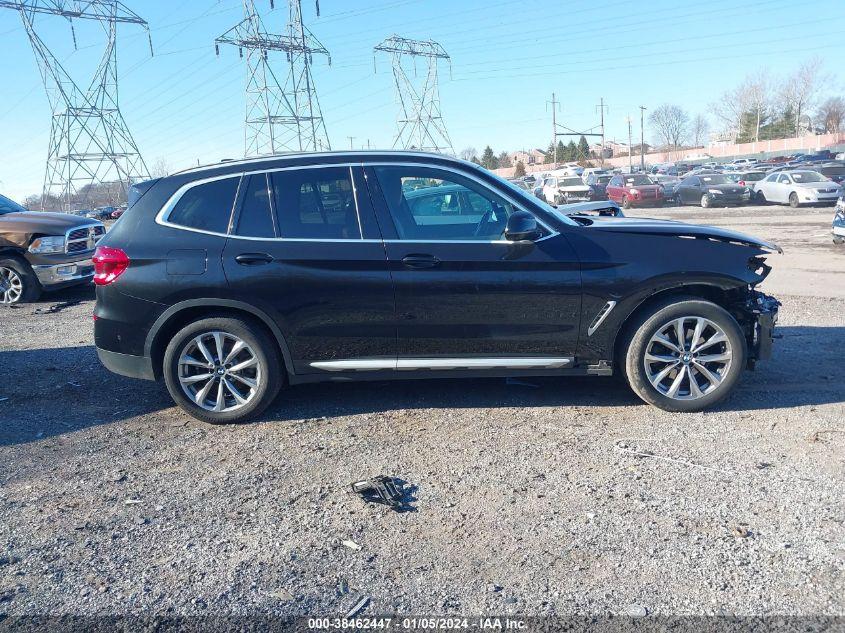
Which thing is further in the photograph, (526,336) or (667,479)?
(526,336)

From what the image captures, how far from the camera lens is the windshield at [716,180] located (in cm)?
3083

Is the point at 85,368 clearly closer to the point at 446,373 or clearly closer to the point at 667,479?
the point at 446,373

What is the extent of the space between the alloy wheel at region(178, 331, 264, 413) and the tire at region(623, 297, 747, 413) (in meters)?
2.72

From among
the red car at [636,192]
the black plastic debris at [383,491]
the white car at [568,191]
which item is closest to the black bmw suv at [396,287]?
the black plastic debris at [383,491]

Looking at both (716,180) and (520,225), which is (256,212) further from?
(716,180)

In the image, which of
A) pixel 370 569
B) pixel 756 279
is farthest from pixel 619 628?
pixel 756 279

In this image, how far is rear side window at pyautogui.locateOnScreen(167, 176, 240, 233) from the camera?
197 inches

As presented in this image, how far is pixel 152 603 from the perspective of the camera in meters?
2.99

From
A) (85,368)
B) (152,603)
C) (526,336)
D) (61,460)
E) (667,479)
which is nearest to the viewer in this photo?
(152,603)

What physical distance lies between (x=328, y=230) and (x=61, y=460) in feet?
7.64

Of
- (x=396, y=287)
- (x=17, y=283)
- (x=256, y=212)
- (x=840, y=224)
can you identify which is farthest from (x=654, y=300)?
(x=840, y=224)

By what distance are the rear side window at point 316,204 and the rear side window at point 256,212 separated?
0.07m

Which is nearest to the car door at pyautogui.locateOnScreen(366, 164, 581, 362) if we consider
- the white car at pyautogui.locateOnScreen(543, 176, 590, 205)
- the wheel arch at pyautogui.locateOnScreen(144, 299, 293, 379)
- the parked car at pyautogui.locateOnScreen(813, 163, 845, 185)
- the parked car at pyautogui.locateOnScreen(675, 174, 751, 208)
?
the wheel arch at pyautogui.locateOnScreen(144, 299, 293, 379)

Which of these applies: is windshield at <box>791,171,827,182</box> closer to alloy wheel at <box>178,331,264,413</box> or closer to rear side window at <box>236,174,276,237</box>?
rear side window at <box>236,174,276,237</box>
